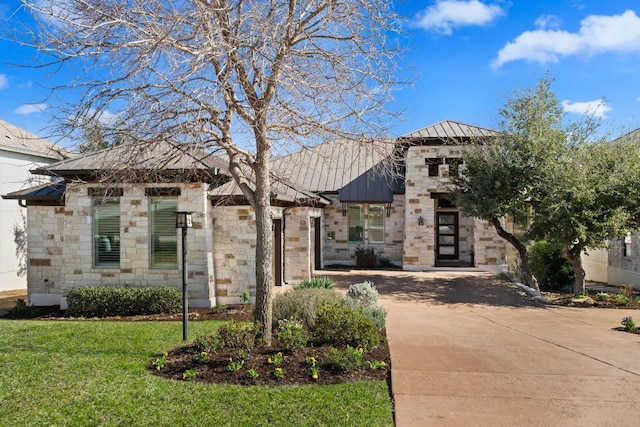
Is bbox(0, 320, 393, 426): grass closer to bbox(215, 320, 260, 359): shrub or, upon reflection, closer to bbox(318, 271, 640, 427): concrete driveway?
bbox(318, 271, 640, 427): concrete driveway

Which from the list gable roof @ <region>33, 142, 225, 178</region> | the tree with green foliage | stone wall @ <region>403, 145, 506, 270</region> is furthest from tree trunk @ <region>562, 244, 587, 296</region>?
gable roof @ <region>33, 142, 225, 178</region>

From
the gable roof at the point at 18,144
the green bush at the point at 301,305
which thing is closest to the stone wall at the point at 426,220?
the green bush at the point at 301,305

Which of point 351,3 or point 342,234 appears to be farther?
point 342,234

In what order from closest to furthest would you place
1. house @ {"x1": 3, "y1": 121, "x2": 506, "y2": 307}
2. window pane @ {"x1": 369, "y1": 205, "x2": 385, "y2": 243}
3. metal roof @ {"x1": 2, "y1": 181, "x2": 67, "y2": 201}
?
house @ {"x1": 3, "y1": 121, "x2": 506, "y2": 307} → metal roof @ {"x1": 2, "y1": 181, "x2": 67, "y2": 201} → window pane @ {"x1": 369, "y1": 205, "x2": 385, "y2": 243}

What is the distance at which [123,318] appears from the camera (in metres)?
10.2

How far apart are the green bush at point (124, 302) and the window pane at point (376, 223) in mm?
10808

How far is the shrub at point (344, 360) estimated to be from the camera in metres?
5.80

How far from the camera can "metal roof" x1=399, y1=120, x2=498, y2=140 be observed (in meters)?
17.1

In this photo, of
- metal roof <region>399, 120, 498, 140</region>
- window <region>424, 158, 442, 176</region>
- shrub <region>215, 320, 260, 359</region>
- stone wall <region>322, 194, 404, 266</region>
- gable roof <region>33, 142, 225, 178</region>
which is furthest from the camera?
stone wall <region>322, 194, 404, 266</region>

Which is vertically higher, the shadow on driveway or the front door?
the front door

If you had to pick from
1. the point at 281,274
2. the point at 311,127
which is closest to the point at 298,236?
the point at 281,274

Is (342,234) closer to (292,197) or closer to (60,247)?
(292,197)

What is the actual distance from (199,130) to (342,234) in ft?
45.4

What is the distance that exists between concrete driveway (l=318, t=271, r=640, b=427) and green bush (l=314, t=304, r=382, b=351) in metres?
0.42
